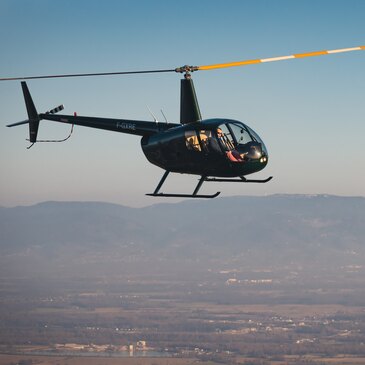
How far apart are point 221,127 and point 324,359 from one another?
16110cm

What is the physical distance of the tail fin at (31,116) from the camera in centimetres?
4253

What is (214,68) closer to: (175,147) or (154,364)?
(175,147)

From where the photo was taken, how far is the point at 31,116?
42.8 meters

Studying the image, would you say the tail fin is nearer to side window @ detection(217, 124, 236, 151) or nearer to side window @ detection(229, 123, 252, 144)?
side window @ detection(217, 124, 236, 151)

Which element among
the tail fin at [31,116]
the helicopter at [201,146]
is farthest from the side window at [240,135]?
the tail fin at [31,116]

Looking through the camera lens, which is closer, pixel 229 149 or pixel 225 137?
pixel 229 149

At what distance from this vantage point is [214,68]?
30.8 meters

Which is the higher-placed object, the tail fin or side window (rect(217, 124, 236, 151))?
the tail fin

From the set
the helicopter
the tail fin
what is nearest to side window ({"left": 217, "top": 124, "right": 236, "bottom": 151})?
the helicopter

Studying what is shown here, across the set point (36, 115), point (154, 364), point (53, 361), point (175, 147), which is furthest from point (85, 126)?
point (154, 364)

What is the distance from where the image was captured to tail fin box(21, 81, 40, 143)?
4253 centimetres

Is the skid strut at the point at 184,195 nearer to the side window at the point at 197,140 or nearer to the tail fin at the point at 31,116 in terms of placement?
the side window at the point at 197,140

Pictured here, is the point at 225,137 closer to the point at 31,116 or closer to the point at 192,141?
the point at 192,141

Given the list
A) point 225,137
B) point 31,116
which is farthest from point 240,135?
point 31,116
